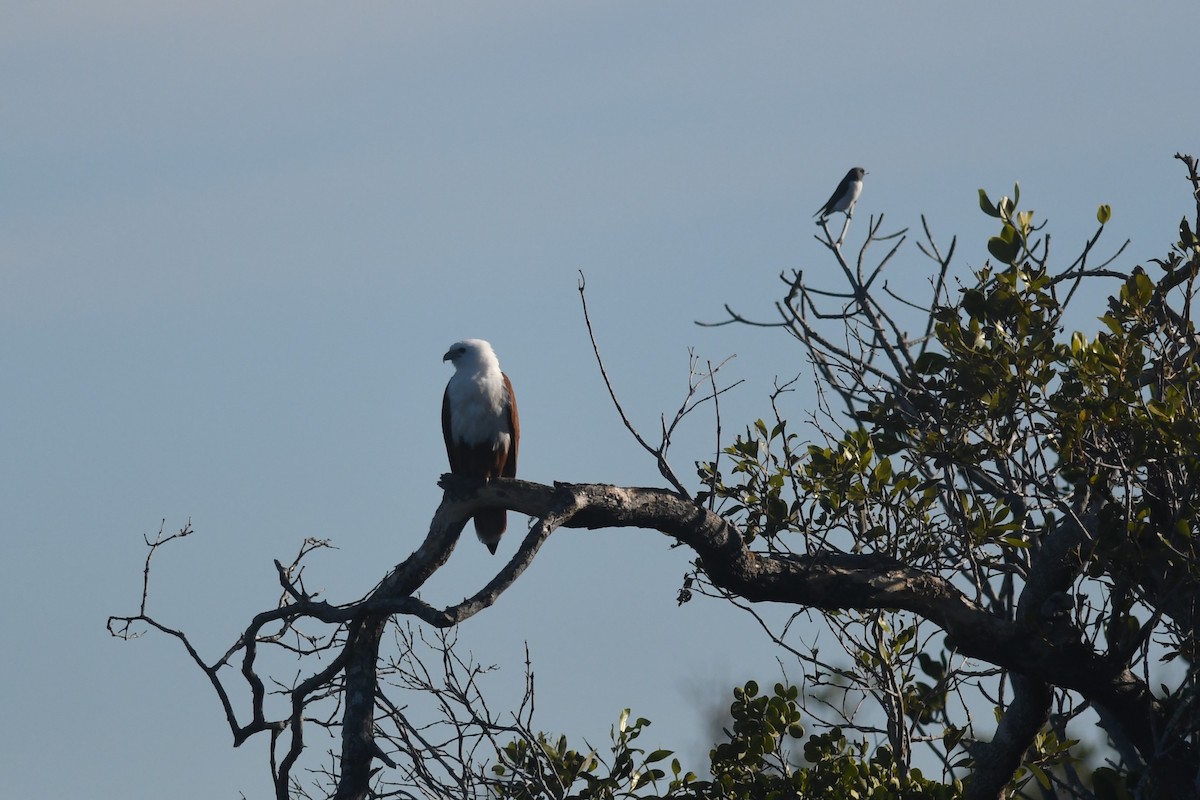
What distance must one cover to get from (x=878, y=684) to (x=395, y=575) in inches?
94.8

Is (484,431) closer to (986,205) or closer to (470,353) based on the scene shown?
(470,353)

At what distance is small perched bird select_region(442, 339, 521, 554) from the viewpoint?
7586 millimetres

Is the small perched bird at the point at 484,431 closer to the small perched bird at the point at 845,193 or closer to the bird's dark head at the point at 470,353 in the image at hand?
the bird's dark head at the point at 470,353

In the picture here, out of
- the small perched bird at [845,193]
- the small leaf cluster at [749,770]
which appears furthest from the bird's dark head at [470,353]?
the small perched bird at [845,193]

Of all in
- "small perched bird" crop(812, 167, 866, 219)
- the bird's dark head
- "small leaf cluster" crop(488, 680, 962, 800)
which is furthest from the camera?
"small perched bird" crop(812, 167, 866, 219)

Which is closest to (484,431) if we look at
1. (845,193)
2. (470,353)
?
(470,353)

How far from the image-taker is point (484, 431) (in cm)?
770

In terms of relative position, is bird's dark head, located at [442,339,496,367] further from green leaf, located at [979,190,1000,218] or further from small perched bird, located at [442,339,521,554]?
green leaf, located at [979,190,1000,218]

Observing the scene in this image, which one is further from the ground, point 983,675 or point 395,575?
point 395,575

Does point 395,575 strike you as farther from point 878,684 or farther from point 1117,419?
point 1117,419

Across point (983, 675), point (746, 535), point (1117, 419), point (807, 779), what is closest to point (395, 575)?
point (746, 535)

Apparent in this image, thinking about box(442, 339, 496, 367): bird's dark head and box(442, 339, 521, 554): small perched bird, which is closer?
box(442, 339, 521, 554): small perched bird

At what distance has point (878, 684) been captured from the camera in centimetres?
670

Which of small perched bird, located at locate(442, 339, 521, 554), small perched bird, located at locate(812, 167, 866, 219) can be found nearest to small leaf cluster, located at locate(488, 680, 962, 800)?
small perched bird, located at locate(442, 339, 521, 554)
